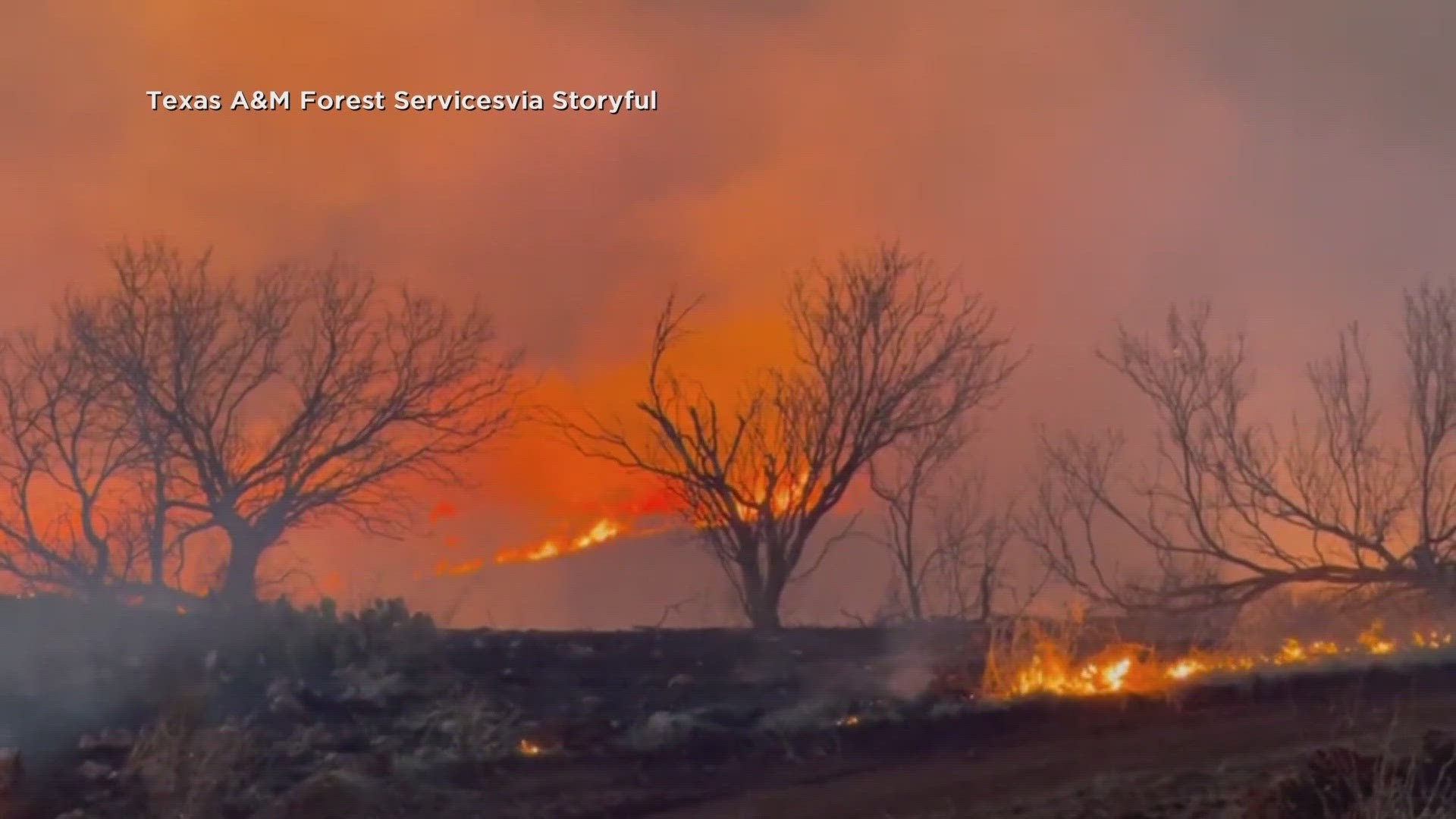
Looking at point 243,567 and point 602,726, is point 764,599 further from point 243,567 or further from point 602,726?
point 602,726

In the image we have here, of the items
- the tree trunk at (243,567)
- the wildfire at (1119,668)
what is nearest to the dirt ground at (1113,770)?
the wildfire at (1119,668)

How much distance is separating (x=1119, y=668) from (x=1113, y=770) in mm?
3702

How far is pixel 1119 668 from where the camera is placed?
46.9ft

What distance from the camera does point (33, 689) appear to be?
12578 millimetres

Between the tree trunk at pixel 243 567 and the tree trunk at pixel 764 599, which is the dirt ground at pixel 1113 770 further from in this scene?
the tree trunk at pixel 243 567

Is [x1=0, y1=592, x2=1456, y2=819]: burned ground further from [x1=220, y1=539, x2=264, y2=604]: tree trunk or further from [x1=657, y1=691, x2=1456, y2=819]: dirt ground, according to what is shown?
[x1=220, y1=539, x2=264, y2=604]: tree trunk

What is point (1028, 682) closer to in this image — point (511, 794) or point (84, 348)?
point (511, 794)

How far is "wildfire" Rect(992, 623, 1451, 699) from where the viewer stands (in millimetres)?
13742

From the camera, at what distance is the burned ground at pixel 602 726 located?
9867 mm

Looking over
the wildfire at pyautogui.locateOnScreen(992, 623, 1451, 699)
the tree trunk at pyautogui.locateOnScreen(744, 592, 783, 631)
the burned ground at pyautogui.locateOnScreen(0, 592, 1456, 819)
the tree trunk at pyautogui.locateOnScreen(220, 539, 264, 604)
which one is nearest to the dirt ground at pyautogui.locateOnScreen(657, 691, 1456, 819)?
the burned ground at pyautogui.locateOnScreen(0, 592, 1456, 819)

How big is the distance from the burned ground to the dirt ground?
0.03 metres

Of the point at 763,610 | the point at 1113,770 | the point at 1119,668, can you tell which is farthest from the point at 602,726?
the point at 763,610

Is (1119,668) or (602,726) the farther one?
(1119,668)

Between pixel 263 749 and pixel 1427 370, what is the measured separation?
58.5 feet
